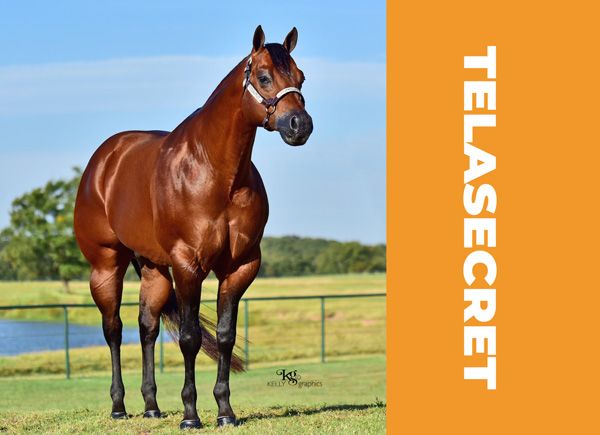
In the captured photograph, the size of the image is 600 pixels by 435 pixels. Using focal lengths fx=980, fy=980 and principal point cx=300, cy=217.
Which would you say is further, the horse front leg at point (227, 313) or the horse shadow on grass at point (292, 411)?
the horse shadow on grass at point (292, 411)

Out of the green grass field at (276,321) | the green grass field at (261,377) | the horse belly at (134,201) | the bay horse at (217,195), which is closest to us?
the bay horse at (217,195)

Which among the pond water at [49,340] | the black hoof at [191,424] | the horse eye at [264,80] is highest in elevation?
the horse eye at [264,80]

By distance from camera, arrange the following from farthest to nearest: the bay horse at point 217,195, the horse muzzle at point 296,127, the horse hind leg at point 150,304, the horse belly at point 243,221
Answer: the horse hind leg at point 150,304 → the horse belly at point 243,221 → the bay horse at point 217,195 → the horse muzzle at point 296,127

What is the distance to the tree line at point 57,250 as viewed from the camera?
5922 cm

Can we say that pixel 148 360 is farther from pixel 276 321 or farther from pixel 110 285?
pixel 276 321

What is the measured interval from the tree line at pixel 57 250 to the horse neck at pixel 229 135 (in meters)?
50.9

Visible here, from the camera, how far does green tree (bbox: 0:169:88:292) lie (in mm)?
60969

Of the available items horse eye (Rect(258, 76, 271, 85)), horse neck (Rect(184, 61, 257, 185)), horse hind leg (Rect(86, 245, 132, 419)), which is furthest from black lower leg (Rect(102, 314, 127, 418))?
horse eye (Rect(258, 76, 271, 85))

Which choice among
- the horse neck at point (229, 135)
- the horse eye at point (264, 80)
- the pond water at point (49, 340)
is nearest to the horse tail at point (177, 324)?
the horse neck at point (229, 135)

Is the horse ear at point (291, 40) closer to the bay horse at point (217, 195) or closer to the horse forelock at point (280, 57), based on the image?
the bay horse at point (217, 195)

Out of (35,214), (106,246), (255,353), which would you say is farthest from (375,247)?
(106,246)

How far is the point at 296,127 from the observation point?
6449 millimetres

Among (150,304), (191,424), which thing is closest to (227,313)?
(191,424)

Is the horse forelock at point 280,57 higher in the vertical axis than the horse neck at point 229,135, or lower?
higher
